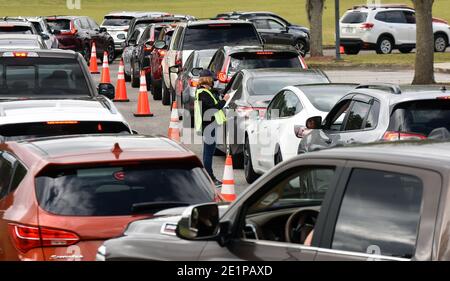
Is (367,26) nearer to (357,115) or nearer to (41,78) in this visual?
(41,78)

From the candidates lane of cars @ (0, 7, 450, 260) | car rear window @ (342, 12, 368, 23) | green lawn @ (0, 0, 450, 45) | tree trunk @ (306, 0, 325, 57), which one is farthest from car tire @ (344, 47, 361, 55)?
green lawn @ (0, 0, 450, 45)

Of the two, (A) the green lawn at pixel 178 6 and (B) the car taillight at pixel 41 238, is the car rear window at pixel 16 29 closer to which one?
(B) the car taillight at pixel 41 238

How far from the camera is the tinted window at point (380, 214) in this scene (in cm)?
550

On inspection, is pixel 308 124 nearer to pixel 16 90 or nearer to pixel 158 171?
pixel 16 90

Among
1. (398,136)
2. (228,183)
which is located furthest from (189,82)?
(398,136)

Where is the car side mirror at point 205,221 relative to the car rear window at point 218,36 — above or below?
above

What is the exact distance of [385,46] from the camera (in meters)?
47.8

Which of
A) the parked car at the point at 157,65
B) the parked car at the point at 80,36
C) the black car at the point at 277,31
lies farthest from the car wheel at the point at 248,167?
the black car at the point at 277,31

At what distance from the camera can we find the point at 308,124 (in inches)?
544

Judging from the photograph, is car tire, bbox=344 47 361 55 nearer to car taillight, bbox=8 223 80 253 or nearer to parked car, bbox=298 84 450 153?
parked car, bbox=298 84 450 153

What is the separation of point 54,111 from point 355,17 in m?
37.1

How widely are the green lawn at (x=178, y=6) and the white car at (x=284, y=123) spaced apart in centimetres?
6554

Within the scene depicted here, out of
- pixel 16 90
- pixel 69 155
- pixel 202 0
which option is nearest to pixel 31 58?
pixel 16 90
